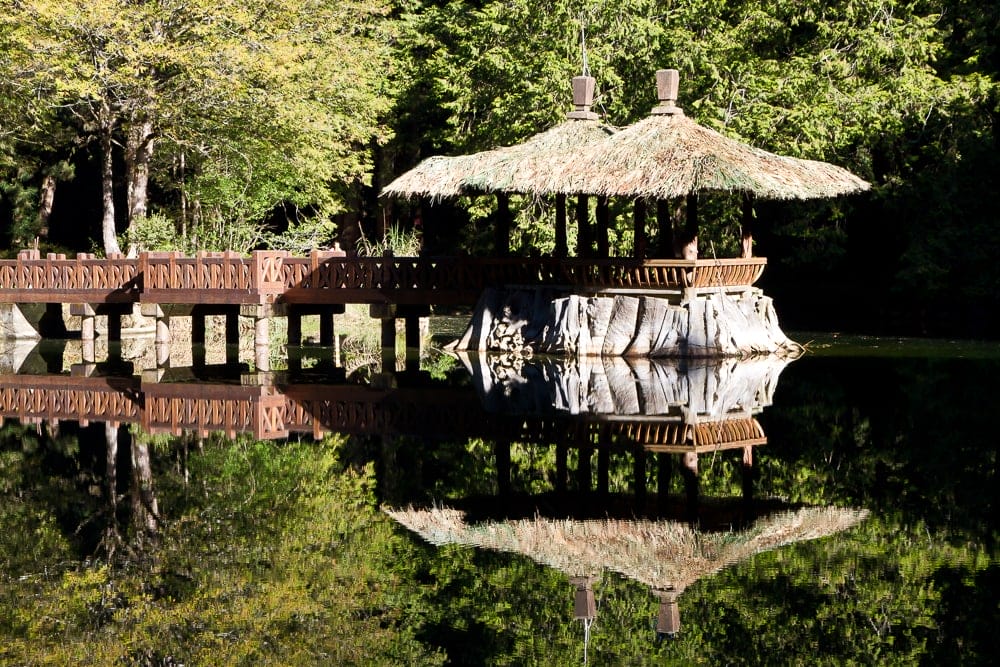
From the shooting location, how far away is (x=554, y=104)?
1388 inches

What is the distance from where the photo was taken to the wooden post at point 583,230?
90.6 feet

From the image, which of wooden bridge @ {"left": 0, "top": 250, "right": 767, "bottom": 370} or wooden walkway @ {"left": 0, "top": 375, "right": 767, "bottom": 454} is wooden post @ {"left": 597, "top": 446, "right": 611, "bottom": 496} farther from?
wooden bridge @ {"left": 0, "top": 250, "right": 767, "bottom": 370}

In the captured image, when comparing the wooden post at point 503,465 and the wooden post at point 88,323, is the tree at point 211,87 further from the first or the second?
the wooden post at point 503,465

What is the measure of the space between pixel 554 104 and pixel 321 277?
885 centimetres

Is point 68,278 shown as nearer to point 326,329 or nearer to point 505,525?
point 326,329

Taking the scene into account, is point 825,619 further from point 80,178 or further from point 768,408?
point 80,178

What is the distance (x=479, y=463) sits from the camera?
51.4ft

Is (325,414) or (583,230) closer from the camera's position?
(325,414)

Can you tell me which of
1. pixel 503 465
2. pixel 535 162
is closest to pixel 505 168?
pixel 535 162

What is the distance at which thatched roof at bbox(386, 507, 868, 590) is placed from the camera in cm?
1072

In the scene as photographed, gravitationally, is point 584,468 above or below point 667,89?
below

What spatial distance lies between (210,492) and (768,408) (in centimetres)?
823

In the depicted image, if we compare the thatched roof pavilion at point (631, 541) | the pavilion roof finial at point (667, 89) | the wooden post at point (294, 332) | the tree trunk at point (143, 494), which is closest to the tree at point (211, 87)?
the wooden post at point (294, 332)

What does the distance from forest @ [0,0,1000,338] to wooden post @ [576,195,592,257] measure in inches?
279
